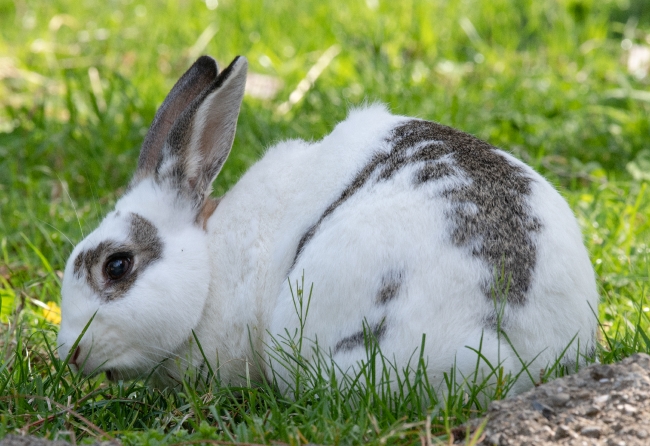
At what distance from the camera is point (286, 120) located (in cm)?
616

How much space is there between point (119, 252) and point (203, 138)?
65 cm

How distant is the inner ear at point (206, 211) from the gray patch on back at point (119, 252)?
0.22 meters

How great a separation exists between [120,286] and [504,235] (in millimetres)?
1563

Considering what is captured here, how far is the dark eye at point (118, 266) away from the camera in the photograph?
144 inches

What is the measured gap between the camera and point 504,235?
3.14m

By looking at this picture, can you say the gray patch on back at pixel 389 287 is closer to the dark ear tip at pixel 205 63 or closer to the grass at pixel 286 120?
the grass at pixel 286 120

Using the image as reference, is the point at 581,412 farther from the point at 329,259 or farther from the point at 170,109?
the point at 170,109

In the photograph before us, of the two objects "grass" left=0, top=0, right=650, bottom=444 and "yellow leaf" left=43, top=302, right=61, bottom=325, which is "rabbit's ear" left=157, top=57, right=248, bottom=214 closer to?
"grass" left=0, top=0, right=650, bottom=444

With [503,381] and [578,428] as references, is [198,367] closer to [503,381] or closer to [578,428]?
[503,381]

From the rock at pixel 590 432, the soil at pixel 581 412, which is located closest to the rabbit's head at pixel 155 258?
the soil at pixel 581 412

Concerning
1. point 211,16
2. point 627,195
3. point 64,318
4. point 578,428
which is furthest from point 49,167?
point 578,428

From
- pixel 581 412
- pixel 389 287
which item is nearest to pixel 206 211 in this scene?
pixel 389 287

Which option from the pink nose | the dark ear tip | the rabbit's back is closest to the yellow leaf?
the pink nose

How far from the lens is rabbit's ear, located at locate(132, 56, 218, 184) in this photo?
4.14 m
